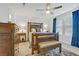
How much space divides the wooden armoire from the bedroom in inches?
2.0

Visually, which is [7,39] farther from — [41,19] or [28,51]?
[41,19]

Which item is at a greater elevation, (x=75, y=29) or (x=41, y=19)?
(x=41, y=19)

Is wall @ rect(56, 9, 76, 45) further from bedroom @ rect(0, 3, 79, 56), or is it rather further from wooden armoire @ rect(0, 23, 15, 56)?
wooden armoire @ rect(0, 23, 15, 56)

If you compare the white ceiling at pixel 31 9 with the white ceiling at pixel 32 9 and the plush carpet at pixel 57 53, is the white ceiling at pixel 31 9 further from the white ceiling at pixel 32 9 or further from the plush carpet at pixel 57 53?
the plush carpet at pixel 57 53

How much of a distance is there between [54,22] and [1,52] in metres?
1.07

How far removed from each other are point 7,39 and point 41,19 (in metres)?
0.68

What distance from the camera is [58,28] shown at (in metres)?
2.10

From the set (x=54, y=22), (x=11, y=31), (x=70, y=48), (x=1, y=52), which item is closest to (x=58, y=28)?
(x=54, y=22)

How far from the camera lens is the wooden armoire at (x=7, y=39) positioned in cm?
190

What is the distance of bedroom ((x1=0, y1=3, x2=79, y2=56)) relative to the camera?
1932mm

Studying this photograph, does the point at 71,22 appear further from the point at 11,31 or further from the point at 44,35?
the point at 11,31

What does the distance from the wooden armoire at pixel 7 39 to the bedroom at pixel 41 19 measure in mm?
51

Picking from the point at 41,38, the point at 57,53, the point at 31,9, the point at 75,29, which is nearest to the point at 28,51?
the point at 41,38

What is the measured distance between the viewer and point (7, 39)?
1.93m
